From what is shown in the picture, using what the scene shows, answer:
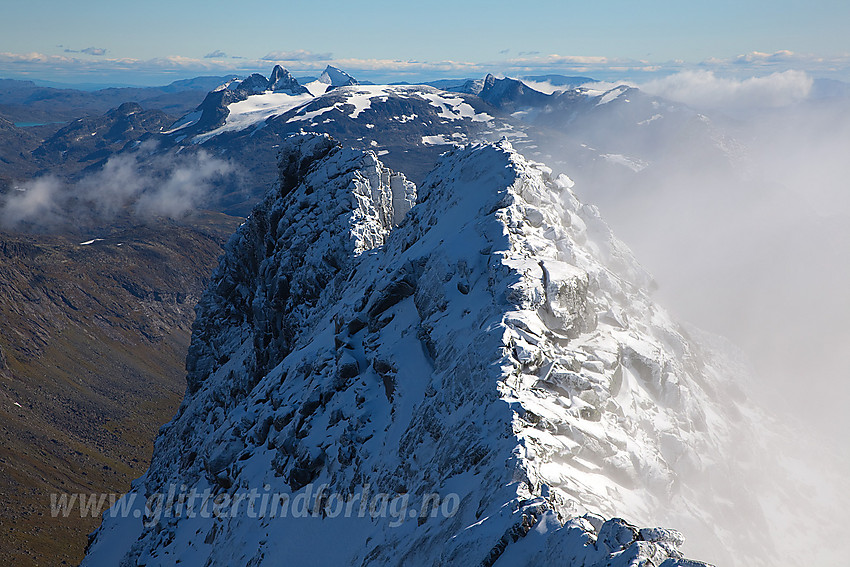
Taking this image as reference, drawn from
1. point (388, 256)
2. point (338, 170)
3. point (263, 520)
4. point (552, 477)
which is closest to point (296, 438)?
point (263, 520)

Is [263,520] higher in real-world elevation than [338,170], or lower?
lower

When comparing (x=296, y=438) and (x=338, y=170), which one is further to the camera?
(x=338, y=170)

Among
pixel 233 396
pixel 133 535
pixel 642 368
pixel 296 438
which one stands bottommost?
pixel 133 535

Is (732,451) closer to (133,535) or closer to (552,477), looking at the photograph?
(552,477)

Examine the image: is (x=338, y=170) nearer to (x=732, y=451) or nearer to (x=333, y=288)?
(x=333, y=288)

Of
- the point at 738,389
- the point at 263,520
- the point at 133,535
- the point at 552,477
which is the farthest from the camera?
the point at 133,535

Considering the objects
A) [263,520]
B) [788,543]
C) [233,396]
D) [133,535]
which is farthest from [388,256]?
[133,535]

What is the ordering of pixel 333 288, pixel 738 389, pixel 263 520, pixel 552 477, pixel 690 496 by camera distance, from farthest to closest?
pixel 333 288 → pixel 738 389 → pixel 263 520 → pixel 690 496 → pixel 552 477
